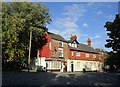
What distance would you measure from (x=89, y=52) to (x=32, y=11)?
107 ft

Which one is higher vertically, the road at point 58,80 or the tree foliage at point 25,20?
the tree foliage at point 25,20

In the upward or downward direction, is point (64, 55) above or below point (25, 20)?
below

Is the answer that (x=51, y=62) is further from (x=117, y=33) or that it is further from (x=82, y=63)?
(x=117, y=33)

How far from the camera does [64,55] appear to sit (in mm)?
71375

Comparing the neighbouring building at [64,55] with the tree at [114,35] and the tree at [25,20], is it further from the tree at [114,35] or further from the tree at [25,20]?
the tree at [114,35]

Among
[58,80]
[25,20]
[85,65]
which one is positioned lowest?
[58,80]

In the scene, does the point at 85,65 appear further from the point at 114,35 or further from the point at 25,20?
the point at 114,35

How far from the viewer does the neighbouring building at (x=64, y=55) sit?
66.6 meters

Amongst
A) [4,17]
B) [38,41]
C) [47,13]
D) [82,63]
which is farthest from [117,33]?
[82,63]

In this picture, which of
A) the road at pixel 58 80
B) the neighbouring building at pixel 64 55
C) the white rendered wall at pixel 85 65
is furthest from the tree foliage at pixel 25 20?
the white rendered wall at pixel 85 65

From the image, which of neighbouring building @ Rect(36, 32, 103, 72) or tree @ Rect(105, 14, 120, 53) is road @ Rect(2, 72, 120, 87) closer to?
tree @ Rect(105, 14, 120, 53)

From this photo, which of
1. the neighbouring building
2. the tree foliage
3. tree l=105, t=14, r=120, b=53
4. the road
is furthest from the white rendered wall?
tree l=105, t=14, r=120, b=53

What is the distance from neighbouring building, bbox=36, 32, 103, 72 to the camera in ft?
218

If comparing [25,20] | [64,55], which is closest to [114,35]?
[25,20]
